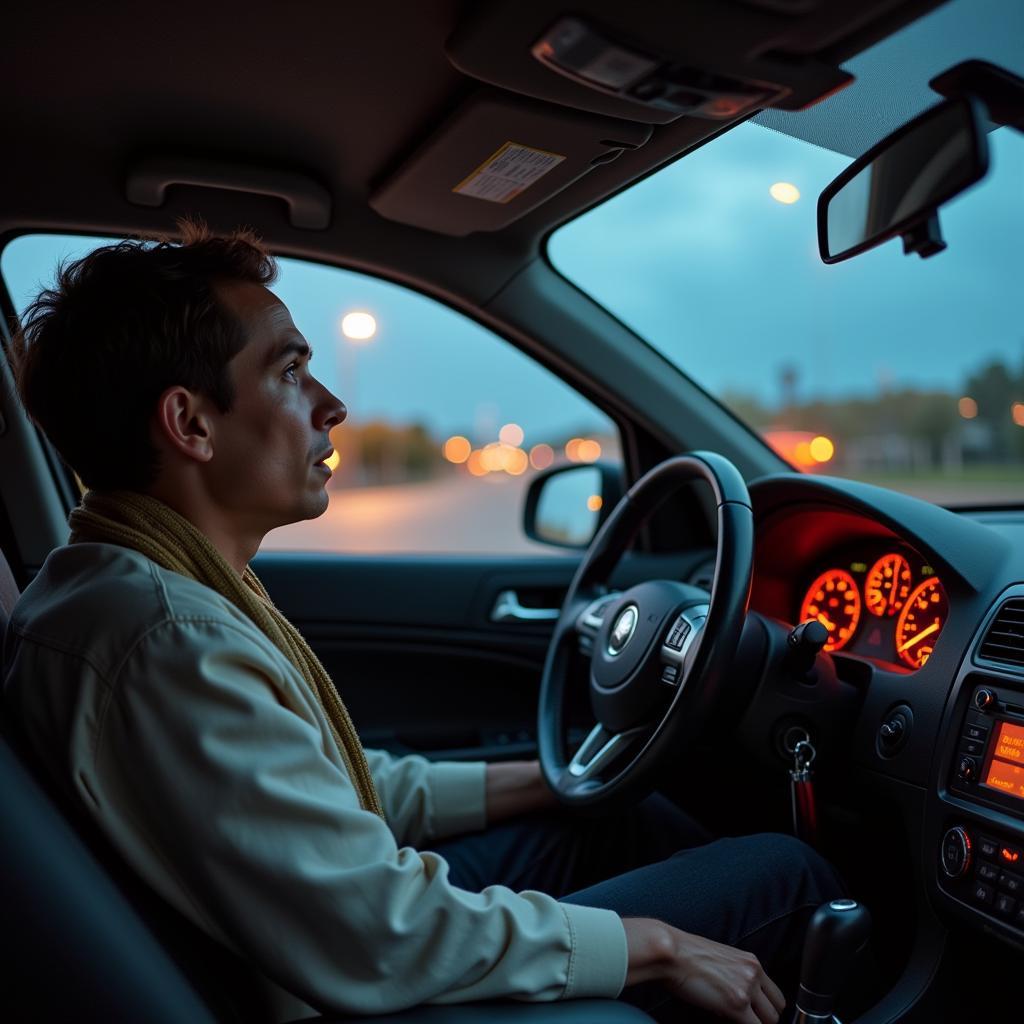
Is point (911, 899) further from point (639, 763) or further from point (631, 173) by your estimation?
point (631, 173)

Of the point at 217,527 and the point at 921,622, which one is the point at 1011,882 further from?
the point at 217,527

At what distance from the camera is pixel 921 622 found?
6.12 feet

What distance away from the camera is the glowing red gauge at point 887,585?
1938 millimetres

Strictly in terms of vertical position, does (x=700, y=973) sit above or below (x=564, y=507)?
below

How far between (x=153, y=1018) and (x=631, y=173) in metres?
1.74

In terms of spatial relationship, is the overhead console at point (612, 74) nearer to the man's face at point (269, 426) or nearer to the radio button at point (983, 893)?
the man's face at point (269, 426)

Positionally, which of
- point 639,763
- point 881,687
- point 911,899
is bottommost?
point 911,899

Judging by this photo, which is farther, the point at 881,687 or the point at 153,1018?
the point at 881,687

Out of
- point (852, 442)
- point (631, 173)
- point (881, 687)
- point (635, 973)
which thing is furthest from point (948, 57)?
point (852, 442)

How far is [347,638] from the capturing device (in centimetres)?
285

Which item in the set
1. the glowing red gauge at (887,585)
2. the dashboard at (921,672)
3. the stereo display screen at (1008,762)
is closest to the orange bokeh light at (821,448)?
the dashboard at (921,672)

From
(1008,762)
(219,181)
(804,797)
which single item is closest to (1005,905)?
(1008,762)

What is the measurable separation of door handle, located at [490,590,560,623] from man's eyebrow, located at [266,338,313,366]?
4.87ft

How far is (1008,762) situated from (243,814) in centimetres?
113
